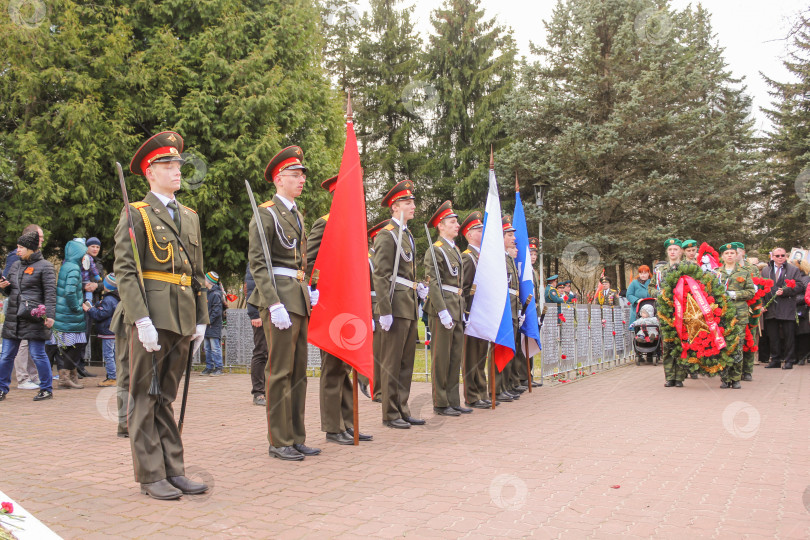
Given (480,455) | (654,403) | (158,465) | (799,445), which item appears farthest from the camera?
(654,403)

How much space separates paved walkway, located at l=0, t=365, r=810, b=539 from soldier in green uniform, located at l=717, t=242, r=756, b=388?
1976mm

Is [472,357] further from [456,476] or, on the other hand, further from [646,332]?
[646,332]

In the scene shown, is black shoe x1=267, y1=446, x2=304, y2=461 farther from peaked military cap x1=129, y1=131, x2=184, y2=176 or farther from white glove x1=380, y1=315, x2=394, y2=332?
peaked military cap x1=129, y1=131, x2=184, y2=176

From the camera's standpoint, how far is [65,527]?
13.1 ft

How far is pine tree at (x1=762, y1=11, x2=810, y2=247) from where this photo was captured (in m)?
28.7

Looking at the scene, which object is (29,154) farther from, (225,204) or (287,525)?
(287,525)

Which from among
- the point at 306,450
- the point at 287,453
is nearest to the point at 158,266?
the point at 287,453

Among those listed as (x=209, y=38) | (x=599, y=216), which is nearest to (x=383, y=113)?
(x=599, y=216)

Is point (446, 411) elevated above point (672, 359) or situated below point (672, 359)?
below

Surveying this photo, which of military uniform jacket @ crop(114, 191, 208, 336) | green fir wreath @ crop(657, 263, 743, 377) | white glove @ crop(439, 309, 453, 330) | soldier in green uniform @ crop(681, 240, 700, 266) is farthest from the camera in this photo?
soldier in green uniform @ crop(681, 240, 700, 266)

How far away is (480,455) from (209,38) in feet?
45.1

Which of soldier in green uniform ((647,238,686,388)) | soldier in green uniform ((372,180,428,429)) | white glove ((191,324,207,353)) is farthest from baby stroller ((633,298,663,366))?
white glove ((191,324,207,353))

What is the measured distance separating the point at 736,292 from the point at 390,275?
6802mm

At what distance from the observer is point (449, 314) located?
7.93 m
